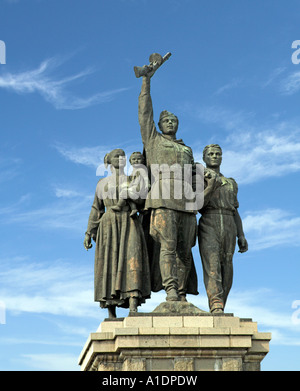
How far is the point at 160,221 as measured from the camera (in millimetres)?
17047

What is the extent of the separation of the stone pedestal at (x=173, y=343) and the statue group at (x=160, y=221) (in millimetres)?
751

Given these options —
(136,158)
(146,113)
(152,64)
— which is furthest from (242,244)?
(152,64)

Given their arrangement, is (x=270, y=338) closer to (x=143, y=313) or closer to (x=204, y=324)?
(x=204, y=324)

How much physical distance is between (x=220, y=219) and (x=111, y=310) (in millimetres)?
2855

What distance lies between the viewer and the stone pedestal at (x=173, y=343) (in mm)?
15828

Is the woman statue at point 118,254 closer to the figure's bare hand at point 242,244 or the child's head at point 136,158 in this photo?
the child's head at point 136,158

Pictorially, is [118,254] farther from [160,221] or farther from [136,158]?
[136,158]

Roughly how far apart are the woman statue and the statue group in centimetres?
2

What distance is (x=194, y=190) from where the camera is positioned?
17656 millimetres

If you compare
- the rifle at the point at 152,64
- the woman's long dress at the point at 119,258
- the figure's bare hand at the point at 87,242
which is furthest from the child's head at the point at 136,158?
the figure's bare hand at the point at 87,242

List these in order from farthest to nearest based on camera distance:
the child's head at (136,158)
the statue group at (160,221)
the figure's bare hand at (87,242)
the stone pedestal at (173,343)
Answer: the figure's bare hand at (87,242), the child's head at (136,158), the statue group at (160,221), the stone pedestal at (173,343)

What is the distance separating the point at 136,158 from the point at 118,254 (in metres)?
2.02

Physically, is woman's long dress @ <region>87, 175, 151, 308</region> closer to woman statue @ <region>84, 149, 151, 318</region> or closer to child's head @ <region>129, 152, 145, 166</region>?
woman statue @ <region>84, 149, 151, 318</region>
